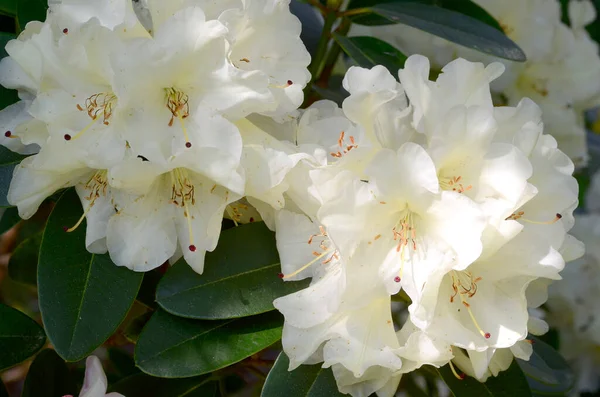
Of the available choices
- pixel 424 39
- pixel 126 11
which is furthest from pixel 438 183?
pixel 424 39

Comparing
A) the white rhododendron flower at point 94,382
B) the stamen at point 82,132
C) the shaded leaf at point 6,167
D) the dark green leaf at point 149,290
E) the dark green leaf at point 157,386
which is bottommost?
the dark green leaf at point 157,386

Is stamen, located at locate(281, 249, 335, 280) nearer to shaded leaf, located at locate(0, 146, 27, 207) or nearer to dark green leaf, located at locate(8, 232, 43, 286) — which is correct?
shaded leaf, located at locate(0, 146, 27, 207)

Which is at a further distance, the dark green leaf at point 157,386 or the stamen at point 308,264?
the dark green leaf at point 157,386

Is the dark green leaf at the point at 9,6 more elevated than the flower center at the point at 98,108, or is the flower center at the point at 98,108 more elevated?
the flower center at the point at 98,108

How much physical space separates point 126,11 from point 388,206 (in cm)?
35

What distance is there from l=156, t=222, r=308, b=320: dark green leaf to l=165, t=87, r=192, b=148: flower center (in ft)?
0.57

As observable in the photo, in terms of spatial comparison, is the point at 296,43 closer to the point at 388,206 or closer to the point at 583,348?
the point at 388,206

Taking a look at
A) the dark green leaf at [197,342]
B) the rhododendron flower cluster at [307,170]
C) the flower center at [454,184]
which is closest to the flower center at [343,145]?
the rhododendron flower cluster at [307,170]

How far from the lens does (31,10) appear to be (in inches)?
41.0

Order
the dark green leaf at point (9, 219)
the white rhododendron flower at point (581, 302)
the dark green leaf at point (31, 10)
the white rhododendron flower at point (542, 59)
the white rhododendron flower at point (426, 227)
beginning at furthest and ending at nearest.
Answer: the white rhododendron flower at point (581, 302)
the white rhododendron flower at point (542, 59)
the dark green leaf at point (9, 219)
the dark green leaf at point (31, 10)
the white rhododendron flower at point (426, 227)

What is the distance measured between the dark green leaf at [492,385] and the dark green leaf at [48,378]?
0.52 metres

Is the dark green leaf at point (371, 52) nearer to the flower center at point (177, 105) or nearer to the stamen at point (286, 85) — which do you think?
the stamen at point (286, 85)

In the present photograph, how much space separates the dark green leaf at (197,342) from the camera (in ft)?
2.95

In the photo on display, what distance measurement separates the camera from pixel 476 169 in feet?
2.80
